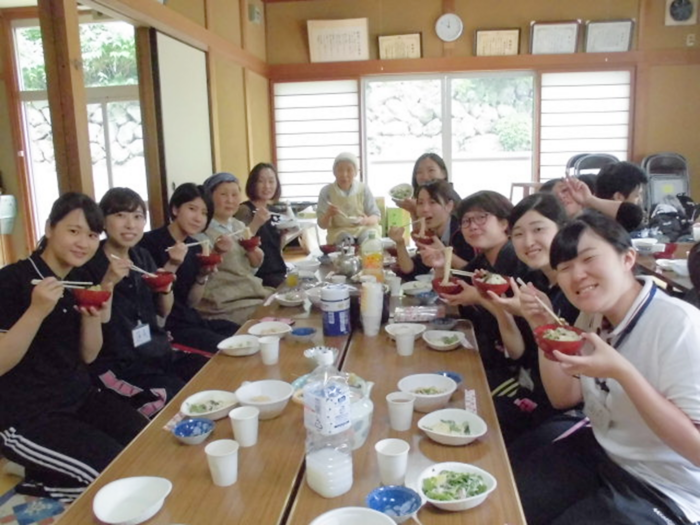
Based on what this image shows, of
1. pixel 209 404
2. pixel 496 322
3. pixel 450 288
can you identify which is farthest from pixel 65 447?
pixel 496 322

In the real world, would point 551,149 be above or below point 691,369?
above

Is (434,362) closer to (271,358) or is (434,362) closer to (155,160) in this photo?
(271,358)

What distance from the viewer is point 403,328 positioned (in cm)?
221

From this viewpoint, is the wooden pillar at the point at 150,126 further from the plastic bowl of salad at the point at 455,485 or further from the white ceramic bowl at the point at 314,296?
the plastic bowl of salad at the point at 455,485

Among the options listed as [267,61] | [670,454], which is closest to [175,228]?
[670,454]

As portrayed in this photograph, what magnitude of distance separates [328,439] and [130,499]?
430 mm

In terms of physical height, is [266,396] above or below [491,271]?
below

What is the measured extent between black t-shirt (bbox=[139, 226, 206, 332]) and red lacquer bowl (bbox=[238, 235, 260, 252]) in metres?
0.26

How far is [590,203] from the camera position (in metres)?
3.07

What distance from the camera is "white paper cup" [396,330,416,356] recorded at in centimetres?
201

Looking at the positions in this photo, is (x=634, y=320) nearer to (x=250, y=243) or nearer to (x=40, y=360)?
(x=40, y=360)

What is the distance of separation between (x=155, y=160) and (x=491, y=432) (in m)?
3.33

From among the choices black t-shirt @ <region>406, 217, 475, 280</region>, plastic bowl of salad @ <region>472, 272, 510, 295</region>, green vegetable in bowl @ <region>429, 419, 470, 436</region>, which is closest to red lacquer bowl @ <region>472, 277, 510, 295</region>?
plastic bowl of salad @ <region>472, 272, 510, 295</region>

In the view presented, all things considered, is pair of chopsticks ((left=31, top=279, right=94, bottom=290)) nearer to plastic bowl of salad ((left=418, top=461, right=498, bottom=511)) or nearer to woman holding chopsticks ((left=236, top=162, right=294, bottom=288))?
plastic bowl of salad ((left=418, top=461, right=498, bottom=511))
